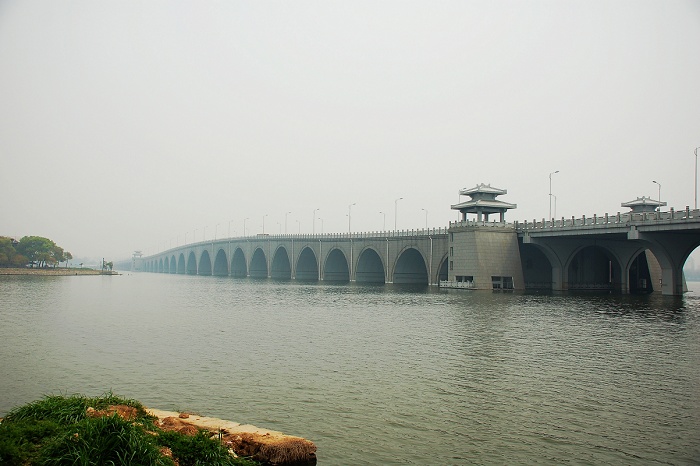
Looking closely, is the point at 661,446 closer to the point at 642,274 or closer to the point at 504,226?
the point at 504,226

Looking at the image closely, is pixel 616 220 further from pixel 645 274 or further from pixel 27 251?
pixel 27 251

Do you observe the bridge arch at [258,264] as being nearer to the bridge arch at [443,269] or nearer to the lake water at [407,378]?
the bridge arch at [443,269]

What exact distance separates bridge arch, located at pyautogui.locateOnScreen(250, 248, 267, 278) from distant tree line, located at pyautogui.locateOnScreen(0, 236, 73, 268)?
51.2 m

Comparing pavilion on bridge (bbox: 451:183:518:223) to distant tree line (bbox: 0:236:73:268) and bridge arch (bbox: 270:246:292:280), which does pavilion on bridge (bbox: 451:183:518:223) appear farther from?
distant tree line (bbox: 0:236:73:268)

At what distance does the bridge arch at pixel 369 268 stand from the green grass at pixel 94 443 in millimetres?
102337

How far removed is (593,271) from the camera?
92938 mm

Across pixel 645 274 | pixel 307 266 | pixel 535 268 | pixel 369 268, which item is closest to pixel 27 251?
pixel 307 266

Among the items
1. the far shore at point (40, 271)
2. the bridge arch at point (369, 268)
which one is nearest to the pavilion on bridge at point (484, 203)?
the bridge arch at point (369, 268)

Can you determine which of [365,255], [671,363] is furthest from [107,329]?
[365,255]

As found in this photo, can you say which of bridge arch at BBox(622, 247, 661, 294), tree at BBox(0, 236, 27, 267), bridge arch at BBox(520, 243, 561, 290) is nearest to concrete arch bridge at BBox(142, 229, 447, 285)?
bridge arch at BBox(520, 243, 561, 290)

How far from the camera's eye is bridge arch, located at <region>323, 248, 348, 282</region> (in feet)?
427

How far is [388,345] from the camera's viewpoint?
3225 cm

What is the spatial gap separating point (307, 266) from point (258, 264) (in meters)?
32.3

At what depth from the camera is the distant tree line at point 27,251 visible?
445 feet
